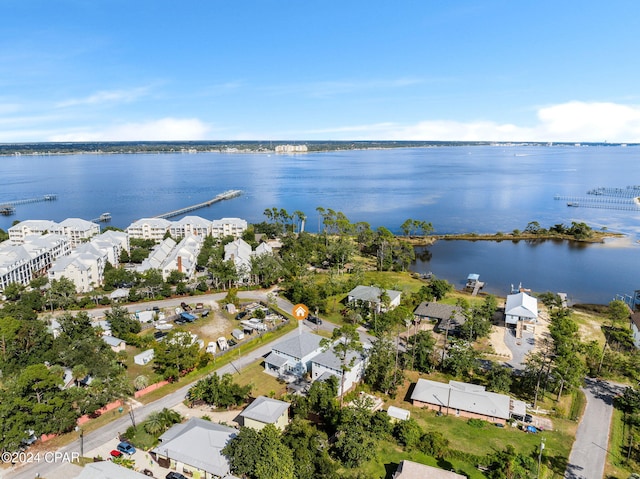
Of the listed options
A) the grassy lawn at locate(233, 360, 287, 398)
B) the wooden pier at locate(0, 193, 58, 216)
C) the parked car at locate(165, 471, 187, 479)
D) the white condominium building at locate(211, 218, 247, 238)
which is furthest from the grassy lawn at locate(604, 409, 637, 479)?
the wooden pier at locate(0, 193, 58, 216)

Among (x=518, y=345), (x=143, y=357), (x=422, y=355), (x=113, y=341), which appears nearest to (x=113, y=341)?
(x=113, y=341)

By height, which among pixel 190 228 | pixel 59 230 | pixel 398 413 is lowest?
pixel 398 413

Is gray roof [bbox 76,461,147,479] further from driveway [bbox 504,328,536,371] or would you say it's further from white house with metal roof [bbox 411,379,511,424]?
driveway [bbox 504,328,536,371]

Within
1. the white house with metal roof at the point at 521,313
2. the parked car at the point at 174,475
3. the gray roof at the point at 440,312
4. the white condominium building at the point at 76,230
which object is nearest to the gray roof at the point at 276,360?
the parked car at the point at 174,475

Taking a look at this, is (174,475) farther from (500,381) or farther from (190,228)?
(190,228)

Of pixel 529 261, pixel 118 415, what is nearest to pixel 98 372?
pixel 118 415

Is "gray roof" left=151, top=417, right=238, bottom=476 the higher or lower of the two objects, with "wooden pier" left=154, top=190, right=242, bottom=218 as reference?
lower

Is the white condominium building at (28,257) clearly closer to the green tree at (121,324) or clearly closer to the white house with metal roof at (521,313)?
the green tree at (121,324)
